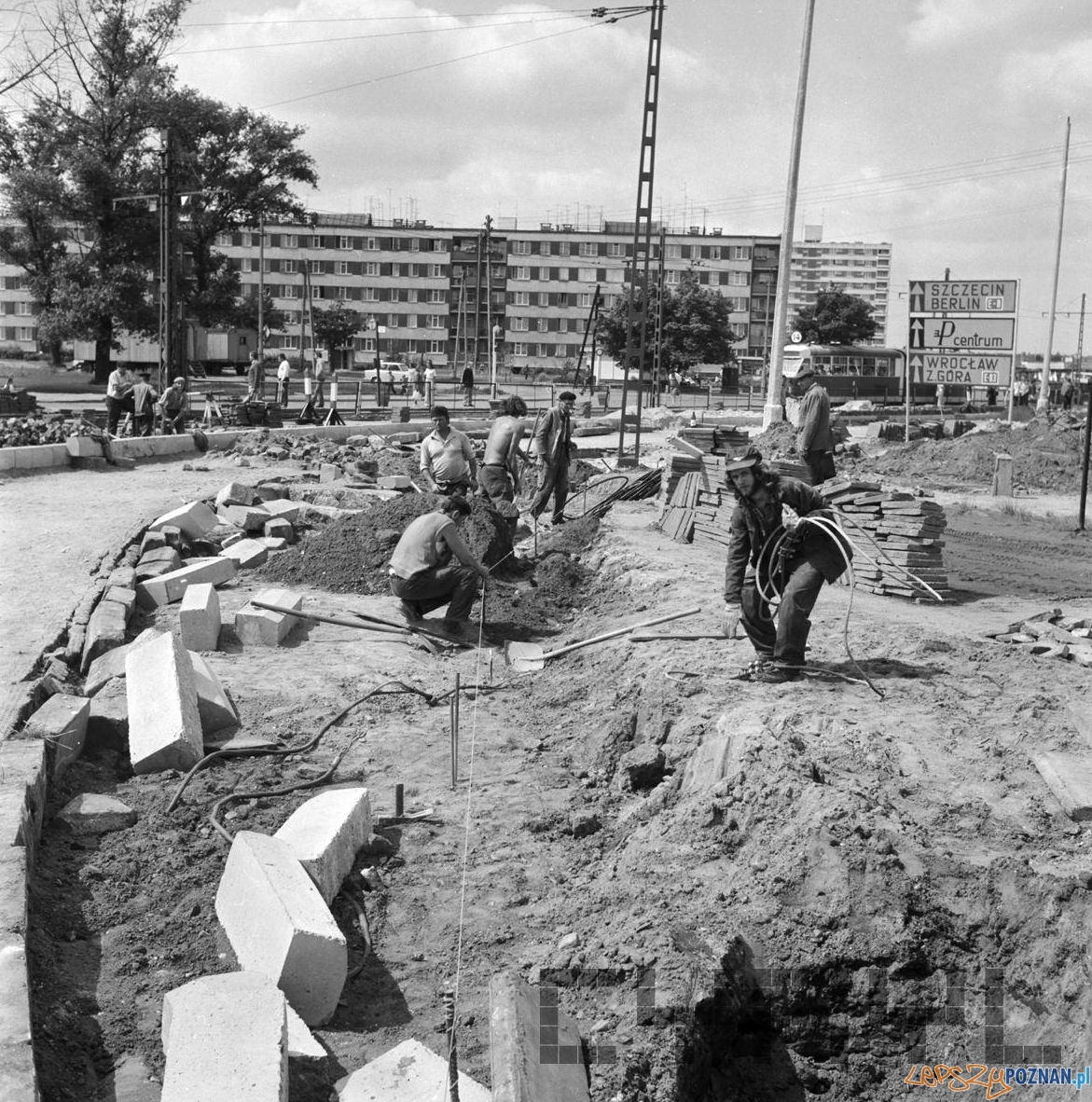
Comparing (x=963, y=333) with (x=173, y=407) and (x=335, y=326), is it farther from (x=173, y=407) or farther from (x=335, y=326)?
(x=335, y=326)

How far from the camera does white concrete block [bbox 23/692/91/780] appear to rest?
6.44m

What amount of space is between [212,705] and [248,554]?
535 centimetres

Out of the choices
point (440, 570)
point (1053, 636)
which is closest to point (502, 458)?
point (440, 570)

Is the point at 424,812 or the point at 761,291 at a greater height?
the point at 761,291

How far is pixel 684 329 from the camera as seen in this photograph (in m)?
67.6

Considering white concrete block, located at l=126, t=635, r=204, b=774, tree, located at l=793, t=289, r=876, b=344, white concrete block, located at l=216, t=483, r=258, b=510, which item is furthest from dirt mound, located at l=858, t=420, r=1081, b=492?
tree, located at l=793, t=289, r=876, b=344

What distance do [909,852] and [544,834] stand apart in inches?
75.7

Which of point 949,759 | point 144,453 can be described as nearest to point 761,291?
point 144,453

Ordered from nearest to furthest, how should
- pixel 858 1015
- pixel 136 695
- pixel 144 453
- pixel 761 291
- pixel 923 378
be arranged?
1. pixel 858 1015
2. pixel 136 695
3. pixel 923 378
4. pixel 144 453
5. pixel 761 291

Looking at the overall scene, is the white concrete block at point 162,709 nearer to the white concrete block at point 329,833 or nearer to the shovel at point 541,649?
the white concrete block at point 329,833

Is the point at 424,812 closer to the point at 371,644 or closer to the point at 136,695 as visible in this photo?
the point at 136,695

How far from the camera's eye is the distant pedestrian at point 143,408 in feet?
77.8

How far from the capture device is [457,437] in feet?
41.8

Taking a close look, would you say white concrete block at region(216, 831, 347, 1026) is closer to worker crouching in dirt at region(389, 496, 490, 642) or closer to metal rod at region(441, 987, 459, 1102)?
metal rod at region(441, 987, 459, 1102)
